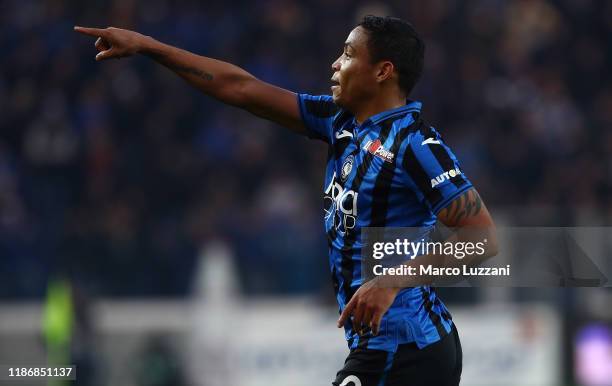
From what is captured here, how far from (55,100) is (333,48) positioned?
344 cm

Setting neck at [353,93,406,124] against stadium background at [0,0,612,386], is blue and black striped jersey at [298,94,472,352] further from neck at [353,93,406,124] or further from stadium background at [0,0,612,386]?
stadium background at [0,0,612,386]

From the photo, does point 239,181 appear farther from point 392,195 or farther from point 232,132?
point 392,195

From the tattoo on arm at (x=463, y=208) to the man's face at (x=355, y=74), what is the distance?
64 cm

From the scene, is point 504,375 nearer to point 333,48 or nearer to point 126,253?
point 126,253

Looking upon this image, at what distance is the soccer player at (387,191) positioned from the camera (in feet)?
14.7

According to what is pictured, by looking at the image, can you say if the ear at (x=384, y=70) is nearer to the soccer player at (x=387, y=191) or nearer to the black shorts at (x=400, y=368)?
the soccer player at (x=387, y=191)

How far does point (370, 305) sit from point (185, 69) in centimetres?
145

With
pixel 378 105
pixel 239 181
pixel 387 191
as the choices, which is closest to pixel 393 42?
pixel 378 105

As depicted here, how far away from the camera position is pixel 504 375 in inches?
448

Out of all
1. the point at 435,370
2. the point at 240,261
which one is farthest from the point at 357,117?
the point at 240,261

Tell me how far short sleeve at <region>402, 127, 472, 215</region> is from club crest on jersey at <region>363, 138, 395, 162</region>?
75 mm

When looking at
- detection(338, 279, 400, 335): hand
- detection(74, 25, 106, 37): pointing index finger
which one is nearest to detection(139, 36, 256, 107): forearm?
detection(74, 25, 106, 37): pointing index finger

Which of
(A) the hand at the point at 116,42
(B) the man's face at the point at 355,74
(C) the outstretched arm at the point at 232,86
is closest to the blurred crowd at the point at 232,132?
(C) the outstretched arm at the point at 232,86

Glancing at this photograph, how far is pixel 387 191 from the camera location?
4648 mm
